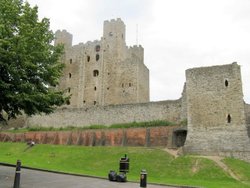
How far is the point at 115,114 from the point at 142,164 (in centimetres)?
1612

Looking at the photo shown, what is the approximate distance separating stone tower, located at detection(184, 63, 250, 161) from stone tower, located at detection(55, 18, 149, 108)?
927 inches

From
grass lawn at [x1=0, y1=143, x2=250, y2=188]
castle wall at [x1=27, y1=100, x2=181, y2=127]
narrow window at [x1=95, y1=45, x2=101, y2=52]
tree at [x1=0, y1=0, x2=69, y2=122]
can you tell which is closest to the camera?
tree at [x1=0, y1=0, x2=69, y2=122]

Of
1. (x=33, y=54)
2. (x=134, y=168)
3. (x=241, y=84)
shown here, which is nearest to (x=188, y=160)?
(x=134, y=168)

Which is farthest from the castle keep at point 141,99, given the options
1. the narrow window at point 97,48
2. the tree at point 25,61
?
the tree at point 25,61

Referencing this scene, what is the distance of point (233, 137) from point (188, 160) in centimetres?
600

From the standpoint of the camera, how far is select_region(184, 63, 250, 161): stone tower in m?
28.7

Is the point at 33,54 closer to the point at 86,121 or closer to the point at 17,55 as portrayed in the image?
the point at 17,55

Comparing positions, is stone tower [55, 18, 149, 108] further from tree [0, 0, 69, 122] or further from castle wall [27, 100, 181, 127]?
tree [0, 0, 69, 122]

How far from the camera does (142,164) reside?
25094 mm

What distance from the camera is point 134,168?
79.5 ft

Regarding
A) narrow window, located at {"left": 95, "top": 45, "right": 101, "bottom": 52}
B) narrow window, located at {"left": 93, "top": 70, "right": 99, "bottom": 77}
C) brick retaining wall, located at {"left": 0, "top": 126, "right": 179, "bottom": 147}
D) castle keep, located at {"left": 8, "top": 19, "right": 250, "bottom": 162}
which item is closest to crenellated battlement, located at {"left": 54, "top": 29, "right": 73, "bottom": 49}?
castle keep, located at {"left": 8, "top": 19, "right": 250, "bottom": 162}

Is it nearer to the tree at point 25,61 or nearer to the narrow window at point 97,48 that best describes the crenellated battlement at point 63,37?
the narrow window at point 97,48

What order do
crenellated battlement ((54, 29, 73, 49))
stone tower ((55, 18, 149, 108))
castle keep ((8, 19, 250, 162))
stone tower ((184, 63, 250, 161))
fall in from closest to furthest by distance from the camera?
stone tower ((184, 63, 250, 161)) < castle keep ((8, 19, 250, 162)) < stone tower ((55, 18, 149, 108)) < crenellated battlement ((54, 29, 73, 49))

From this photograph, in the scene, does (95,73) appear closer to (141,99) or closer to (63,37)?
(141,99)
